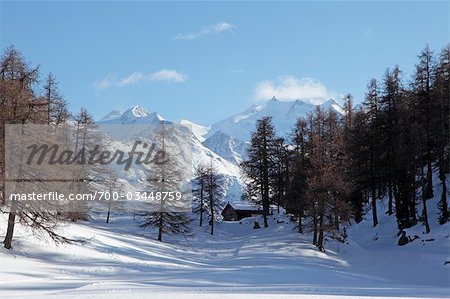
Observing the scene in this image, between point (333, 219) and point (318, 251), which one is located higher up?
point (333, 219)

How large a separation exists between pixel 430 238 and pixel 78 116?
30.4 meters

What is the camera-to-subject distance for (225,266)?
88.5ft

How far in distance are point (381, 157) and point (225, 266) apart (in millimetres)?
18724

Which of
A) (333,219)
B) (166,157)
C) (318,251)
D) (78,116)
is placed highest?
(78,116)

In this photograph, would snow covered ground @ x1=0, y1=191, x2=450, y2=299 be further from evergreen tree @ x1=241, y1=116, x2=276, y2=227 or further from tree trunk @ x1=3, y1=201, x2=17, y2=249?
evergreen tree @ x1=241, y1=116, x2=276, y2=227

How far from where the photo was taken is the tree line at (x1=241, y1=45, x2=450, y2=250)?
33.5 m

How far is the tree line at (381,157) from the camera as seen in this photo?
33500 mm

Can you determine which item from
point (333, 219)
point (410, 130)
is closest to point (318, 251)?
point (333, 219)

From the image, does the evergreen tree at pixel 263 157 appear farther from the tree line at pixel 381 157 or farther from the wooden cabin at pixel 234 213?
the wooden cabin at pixel 234 213

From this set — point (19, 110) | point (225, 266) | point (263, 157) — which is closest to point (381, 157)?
point (263, 157)

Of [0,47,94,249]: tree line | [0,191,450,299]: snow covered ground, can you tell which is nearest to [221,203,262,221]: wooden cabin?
[0,191,450,299]: snow covered ground

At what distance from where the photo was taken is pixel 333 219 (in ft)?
116

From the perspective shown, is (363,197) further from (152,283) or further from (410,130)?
(152,283)

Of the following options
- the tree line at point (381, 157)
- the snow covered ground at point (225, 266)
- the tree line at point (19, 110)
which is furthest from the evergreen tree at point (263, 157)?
the tree line at point (19, 110)
